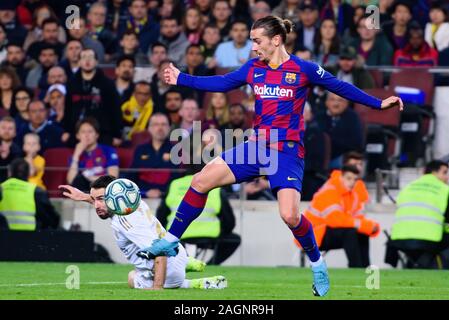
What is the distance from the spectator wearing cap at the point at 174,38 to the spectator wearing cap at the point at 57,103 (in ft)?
6.03

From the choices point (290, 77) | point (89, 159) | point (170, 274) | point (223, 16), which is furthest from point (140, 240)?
point (223, 16)

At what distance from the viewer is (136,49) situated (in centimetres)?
2152

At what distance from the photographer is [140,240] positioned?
462 inches

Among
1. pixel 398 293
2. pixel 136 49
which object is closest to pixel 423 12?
pixel 136 49

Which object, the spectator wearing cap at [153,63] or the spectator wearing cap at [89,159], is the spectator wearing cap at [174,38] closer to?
the spectator wearing cap at [153,63]

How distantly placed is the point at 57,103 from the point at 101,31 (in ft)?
6.39

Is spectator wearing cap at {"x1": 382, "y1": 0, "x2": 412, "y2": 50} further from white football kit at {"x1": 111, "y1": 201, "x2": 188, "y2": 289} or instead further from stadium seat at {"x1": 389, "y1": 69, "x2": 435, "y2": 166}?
white football kit at {"x1": 111, "y1": 201, "x2": 188, "y2": 289}

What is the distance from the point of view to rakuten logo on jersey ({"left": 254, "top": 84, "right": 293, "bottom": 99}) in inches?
452

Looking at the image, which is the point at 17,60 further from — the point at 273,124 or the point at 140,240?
the point at 273,124

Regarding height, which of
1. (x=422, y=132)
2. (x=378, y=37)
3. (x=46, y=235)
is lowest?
(x=46, y=235)

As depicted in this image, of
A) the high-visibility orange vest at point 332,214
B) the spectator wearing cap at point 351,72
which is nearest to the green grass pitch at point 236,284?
the high-visibility orange vest at point 332,214

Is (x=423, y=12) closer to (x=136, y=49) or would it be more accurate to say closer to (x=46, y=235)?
(x=136, y=49)

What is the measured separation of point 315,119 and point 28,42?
5.61 metres
